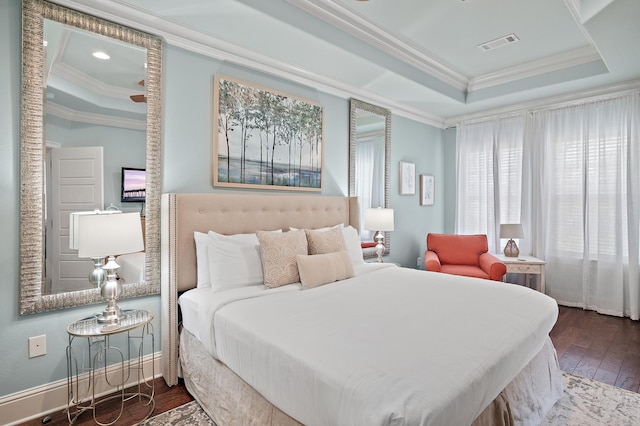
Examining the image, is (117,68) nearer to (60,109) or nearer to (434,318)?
(60,109)

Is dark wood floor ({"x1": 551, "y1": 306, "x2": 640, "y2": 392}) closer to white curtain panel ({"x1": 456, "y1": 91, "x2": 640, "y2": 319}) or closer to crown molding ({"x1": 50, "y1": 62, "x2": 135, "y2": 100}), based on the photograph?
white curtain panel ({"x1": 456, "y1": 91, "x2": 640, "y2": 319})

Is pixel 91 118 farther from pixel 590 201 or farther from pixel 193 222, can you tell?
pixel 590 201

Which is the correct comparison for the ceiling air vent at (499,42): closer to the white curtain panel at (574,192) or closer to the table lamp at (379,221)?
the white curtain panel at (574,192)

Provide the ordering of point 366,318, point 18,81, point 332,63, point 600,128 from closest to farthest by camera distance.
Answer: point 366,318 → point 18,81 → point 332,63 → point 600,128

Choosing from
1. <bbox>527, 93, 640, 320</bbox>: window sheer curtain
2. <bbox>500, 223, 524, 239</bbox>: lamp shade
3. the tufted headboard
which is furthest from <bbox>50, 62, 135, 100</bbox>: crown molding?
<bbox>527, 93, 640, 320</bbox>: window sheer curtain

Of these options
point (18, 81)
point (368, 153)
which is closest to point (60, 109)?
point (18, 81)

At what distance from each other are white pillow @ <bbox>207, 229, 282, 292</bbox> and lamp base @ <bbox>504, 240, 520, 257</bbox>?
3300mm

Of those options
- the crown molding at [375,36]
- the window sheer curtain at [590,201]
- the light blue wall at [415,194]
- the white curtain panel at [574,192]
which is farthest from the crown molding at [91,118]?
the window sheer curtain at [590,201]

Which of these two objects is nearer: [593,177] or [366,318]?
[366,318]

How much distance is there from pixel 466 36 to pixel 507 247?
2565 millimetres

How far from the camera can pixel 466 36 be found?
3.22 metres

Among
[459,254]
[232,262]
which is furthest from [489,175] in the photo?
[232,262]

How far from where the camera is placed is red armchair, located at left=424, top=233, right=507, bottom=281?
399 cm

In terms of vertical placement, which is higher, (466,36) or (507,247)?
(466,36)
